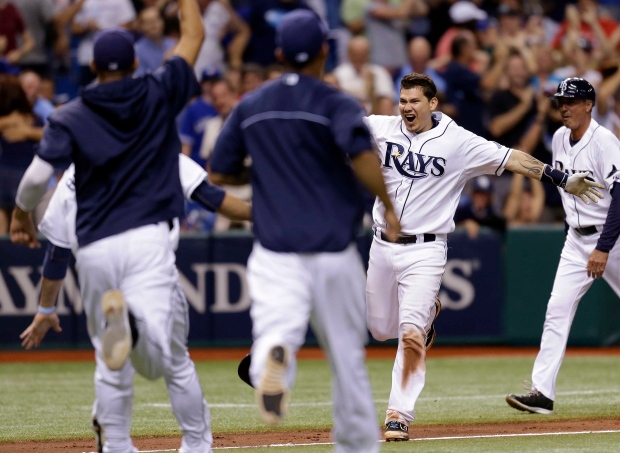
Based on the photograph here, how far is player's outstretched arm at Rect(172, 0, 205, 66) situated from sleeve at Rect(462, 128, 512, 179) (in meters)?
2.60

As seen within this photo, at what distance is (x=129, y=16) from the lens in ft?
54.5

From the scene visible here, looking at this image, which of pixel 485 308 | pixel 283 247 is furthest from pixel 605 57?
pixel 283 247

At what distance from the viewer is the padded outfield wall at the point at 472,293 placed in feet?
46.8

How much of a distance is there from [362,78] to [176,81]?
9937 mm

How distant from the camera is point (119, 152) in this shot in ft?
19.6

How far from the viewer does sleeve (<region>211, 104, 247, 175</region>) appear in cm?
582

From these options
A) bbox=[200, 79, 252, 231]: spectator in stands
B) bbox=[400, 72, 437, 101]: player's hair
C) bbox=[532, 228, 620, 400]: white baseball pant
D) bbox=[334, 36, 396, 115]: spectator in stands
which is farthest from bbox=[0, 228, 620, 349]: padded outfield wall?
bbox=[400, 72, 437, 101]: player's hair

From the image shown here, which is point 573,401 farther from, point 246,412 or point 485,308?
point 485,308

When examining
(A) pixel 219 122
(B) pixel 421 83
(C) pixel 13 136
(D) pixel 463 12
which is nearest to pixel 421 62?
(D) pixel 463 12

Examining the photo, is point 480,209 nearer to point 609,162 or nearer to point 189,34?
point 609,162

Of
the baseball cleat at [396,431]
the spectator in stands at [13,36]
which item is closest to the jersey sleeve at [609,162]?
the baseball cleat at [396,431]

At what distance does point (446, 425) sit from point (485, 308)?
20.4 feet

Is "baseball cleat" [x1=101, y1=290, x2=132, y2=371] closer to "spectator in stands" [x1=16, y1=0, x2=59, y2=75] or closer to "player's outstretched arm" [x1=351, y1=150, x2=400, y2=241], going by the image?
"player's outstretched arm" [x1=351, y1=150, x2=400, y2=241]

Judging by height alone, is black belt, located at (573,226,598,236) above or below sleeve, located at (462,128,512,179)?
below
